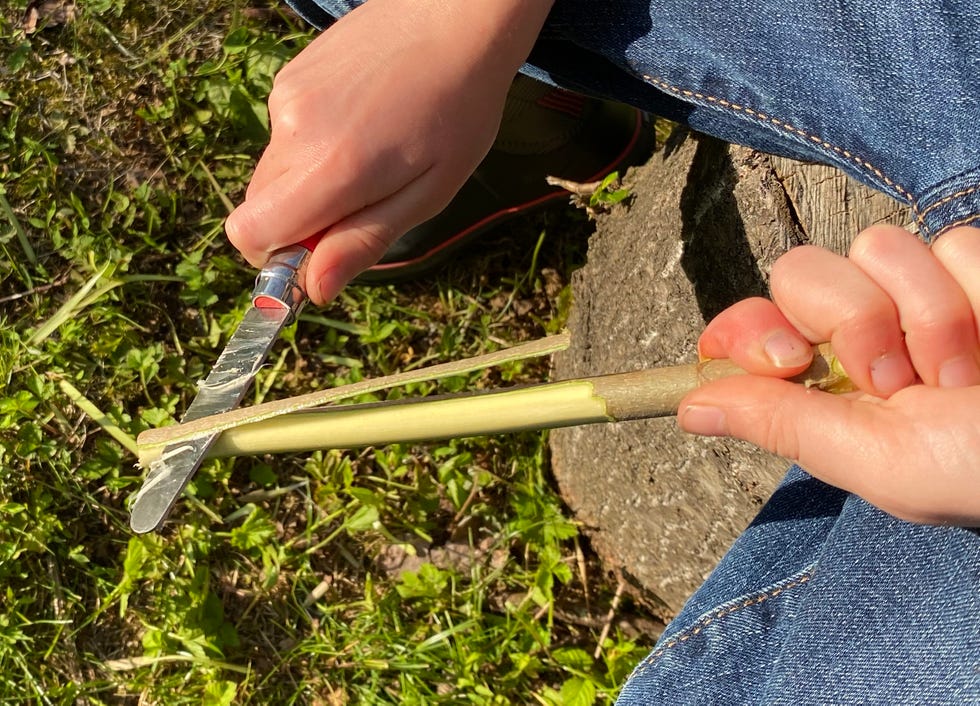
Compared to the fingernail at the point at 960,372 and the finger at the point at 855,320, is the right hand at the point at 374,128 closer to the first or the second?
the finger at the point at 855,320

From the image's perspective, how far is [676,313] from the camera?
4.51 feet

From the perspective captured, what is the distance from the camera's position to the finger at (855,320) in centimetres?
74

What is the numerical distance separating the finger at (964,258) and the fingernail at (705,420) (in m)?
0.24

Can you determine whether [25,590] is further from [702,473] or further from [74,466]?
[702,473]

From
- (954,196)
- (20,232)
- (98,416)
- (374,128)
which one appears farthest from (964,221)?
(20,232)

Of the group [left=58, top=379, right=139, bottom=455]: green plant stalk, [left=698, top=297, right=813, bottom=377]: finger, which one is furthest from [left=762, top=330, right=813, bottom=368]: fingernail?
[left=58, top=379, right=139, bottom=455]: green plant stalk

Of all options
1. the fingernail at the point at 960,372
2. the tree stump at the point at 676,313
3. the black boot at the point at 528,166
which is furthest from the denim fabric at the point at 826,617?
the black boot at the point at 528,166

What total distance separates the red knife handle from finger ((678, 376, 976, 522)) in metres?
0.47

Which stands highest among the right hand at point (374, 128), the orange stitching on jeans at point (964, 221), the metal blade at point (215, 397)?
the right hand at point (374, 128)

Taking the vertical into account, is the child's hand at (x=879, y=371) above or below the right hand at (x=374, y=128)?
below

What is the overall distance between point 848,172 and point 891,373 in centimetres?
47

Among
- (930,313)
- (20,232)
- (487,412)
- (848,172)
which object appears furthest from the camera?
(20,232)

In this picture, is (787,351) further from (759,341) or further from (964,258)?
(964,258)

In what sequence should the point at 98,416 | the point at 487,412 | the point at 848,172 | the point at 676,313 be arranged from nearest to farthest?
the point at 487,412
the point at 848,172
the point at 676,313
the point at 98,416
